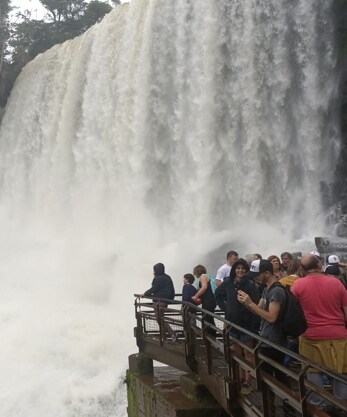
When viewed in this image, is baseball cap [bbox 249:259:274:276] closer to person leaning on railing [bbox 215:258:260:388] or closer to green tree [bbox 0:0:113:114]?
person leaning on railing [bbox 215:258:260:388]

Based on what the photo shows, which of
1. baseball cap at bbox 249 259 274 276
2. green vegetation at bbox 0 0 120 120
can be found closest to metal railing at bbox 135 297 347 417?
baseball cap at bbox 249 259 274 276

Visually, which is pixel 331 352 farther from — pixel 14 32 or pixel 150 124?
pixel 14 32

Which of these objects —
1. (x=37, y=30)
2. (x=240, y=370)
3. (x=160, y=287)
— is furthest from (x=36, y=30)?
(x=240, y=370)

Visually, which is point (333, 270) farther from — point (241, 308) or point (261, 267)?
point (261, 267)

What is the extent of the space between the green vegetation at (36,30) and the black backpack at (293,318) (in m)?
27.2

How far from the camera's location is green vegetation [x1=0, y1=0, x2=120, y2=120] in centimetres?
3175

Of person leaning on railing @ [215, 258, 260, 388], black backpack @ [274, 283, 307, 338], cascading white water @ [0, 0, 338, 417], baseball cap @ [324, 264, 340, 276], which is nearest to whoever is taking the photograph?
black backpack @ [274, 283, 307, 338]

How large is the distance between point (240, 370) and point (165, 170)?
13816mm

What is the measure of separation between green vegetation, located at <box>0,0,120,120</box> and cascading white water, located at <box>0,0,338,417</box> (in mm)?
11049

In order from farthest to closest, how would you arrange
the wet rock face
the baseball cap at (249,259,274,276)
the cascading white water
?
the wet rock face
the cascading white water
the baseball cap at (249,259,274,276)

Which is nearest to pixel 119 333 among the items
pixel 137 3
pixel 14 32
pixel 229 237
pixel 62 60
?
pixel 229 237

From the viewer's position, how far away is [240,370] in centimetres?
535

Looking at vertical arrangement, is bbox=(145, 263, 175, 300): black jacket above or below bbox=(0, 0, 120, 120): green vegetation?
below

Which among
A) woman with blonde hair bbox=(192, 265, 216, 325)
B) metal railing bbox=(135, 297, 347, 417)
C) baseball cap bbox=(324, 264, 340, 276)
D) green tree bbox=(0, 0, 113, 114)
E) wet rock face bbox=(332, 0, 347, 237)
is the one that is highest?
green tree bbox=(0, 0, 113, 114)
